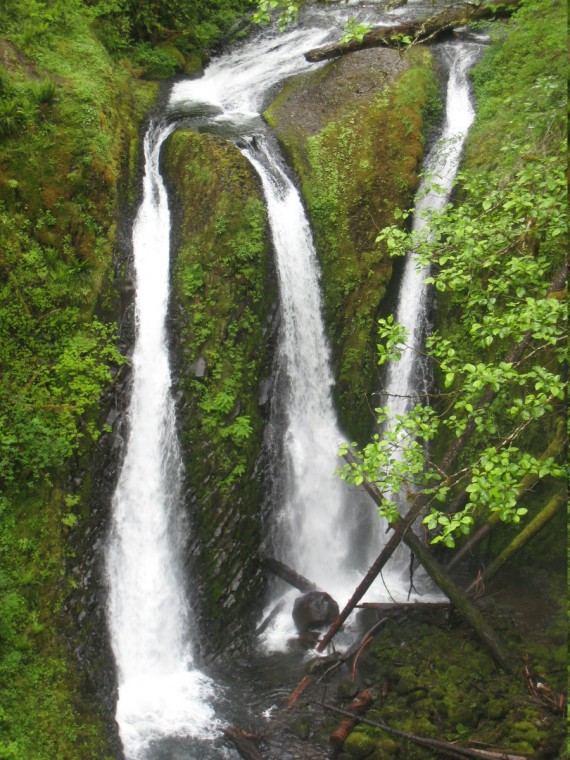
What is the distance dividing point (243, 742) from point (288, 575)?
2.65 metres

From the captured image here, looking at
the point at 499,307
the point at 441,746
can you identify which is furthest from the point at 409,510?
the point at 499,307

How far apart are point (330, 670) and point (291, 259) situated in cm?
720

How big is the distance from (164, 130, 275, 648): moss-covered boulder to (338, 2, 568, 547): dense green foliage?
2.57 meters

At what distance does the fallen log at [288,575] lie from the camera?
915cm

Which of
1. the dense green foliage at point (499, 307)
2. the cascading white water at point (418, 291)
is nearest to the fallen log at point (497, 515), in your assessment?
the dense green foliage at point (499, 307)

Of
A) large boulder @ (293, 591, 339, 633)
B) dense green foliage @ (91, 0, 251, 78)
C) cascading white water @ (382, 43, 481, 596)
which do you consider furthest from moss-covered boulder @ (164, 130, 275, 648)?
dense green foliage @ (91, 0, 251, 78)

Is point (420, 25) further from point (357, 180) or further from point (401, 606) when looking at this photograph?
point (401, 606)

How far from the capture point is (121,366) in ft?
29.4

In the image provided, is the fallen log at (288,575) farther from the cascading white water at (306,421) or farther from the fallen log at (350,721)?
the fallen log at (350,721)

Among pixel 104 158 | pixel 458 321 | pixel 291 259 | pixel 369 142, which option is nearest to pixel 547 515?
pixel 458 321

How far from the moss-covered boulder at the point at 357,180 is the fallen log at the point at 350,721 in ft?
15.2

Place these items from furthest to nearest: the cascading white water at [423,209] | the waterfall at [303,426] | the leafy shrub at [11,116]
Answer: the cascading white water at [423,209] < the waterfall at [303,426] < the leafy shrub at [11,116]

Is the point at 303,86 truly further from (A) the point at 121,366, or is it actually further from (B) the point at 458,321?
(A) the point at 121,366

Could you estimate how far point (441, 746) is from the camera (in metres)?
6.25
